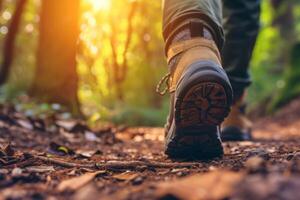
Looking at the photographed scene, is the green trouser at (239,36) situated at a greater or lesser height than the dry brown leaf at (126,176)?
greater

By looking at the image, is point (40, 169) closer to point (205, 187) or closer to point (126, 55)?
point (205, 187)

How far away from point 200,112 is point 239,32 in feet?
4.17

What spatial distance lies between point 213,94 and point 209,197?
0.79m

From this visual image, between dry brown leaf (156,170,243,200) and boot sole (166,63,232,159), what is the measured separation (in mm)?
708

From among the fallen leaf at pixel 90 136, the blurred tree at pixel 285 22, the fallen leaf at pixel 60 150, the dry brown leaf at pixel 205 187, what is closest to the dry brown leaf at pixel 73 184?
the dry brown leaf at pixel 205 187

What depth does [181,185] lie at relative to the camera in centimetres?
86

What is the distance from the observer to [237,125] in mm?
3012

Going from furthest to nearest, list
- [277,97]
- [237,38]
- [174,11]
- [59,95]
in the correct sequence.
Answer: [277,97], [59,95], [237,38], [174,11]

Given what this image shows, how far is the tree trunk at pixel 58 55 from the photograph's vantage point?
5070 millimetres

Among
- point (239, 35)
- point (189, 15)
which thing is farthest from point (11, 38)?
point (189, 15)

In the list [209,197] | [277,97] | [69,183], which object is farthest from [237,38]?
[277,97]

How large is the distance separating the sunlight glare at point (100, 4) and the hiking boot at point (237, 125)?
18.1 feet

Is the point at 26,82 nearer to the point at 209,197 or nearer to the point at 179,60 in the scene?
the point at 179,60

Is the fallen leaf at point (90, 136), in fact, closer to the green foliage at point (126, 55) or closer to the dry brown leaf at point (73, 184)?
the dry brown leaf at point (73, 184)
